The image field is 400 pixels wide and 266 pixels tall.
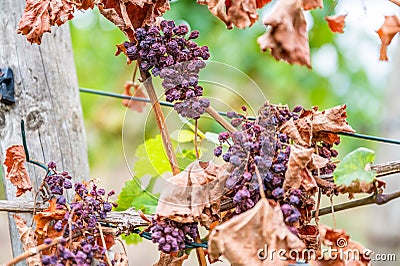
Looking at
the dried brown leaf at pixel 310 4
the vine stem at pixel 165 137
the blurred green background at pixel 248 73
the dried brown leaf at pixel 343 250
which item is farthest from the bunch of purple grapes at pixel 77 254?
the blurred green background at pixel 248 73

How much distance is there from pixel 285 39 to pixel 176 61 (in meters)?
0.17

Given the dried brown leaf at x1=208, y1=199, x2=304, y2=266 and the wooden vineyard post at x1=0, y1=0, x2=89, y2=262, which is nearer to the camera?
the dried brown leaf at x1=208, y1=199, x2=304, y2=266

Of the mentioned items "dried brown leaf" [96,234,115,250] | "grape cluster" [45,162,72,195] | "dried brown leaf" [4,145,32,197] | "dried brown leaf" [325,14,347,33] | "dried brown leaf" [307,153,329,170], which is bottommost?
"dried brown leaf" [96,234,115,250]

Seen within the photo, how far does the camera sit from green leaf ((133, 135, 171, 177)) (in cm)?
75

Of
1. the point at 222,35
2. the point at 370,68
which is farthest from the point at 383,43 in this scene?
the point at 370,68

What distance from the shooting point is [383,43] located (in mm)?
620

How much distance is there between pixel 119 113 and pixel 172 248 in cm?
301

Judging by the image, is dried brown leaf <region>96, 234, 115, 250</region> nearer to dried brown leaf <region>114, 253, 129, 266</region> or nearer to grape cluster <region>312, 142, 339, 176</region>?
dried brown leaf <region>114, 253, 129, 266</region>

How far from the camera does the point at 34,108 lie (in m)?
0.89

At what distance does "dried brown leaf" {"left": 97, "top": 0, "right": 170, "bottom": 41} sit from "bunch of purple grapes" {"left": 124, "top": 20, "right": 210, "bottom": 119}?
0.03m

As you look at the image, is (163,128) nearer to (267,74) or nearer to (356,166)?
(356,166)

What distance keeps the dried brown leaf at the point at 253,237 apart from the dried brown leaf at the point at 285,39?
146 mm

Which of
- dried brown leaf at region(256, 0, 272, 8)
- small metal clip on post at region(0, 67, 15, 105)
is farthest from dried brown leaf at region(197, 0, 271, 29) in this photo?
small metal clip on post at region(0, 67, 15, 105)

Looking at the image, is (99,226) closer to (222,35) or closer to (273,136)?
(273,136)
